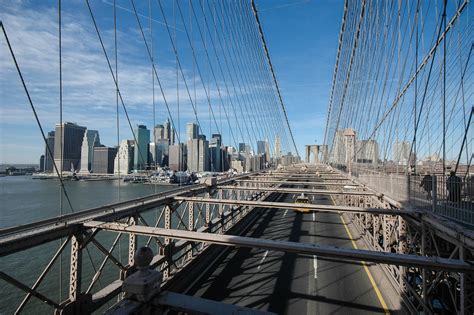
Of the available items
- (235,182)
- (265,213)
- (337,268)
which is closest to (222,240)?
(337,268)

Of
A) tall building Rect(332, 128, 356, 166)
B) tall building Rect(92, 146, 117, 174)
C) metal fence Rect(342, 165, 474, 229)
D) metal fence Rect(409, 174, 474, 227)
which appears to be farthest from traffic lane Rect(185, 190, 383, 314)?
tall building Rect(92, 146, 117, 174)

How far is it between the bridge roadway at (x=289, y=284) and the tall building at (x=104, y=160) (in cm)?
9028

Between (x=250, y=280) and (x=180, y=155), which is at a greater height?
(x=180, y=155)

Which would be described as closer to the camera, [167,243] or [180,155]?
[167,243]

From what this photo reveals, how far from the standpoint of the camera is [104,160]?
100062 millimetres

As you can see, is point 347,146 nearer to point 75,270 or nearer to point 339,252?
point 339,252

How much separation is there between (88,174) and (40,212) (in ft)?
233

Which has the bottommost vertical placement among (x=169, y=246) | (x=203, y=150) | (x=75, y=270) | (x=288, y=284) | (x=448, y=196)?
(x=288, y=284)

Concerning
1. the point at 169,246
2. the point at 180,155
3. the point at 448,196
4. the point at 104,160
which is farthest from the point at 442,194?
the point at 104,160

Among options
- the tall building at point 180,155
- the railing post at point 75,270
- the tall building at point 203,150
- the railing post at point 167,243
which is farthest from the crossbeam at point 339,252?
the tall building at point 203,150

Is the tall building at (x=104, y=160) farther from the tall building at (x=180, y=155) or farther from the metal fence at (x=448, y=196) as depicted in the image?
the metal fence at (x=448, y=196)

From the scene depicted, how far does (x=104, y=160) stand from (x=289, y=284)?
4044 inches

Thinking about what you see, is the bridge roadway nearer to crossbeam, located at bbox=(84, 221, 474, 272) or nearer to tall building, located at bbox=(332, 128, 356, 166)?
crossbeam, located at bbox=(84, 221, 474, 272)

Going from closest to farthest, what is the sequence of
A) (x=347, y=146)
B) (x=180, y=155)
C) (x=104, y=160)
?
1. (x=180, y=155)
2. (x=347, y=146)
3. (x=104, y=160)
